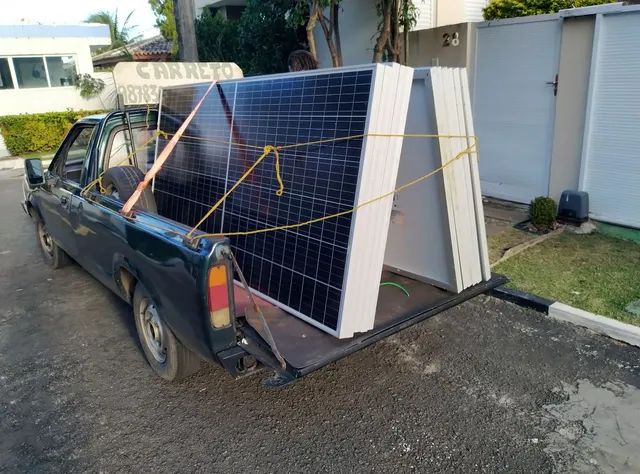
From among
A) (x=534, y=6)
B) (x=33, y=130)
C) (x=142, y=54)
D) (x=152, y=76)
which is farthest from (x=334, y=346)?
(x=142, y=54)

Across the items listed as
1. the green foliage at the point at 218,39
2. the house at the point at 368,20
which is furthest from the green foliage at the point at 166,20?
the house at the point at 368,20

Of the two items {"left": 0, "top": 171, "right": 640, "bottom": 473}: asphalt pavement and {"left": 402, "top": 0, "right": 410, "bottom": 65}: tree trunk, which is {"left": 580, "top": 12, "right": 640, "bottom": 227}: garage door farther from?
{"left": 402, "top": 0, "right": 410, "bottom": 65}: tree trunk

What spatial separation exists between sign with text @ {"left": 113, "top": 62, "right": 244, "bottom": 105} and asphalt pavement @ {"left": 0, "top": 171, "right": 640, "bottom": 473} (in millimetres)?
2900

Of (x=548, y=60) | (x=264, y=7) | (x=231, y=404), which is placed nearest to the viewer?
(x=231, y=404)

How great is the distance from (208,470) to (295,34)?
1059 cm

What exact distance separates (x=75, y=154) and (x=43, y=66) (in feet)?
57.6

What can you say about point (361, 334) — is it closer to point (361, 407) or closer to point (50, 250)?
point (361, 407)

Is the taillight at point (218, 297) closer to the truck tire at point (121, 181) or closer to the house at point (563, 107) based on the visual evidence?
the truck tire at point (121, 181)

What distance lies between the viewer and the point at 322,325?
323 centimetres

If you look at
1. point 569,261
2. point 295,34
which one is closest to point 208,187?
point 569,261

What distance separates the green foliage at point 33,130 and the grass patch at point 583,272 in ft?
57.2

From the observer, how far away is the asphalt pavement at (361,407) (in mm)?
3045

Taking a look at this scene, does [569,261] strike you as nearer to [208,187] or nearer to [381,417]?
[381,417]

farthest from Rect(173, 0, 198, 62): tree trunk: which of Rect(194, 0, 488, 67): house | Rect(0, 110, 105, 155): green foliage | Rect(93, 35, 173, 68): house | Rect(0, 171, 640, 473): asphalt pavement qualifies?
Rect(93, 35, 173, 68): house
